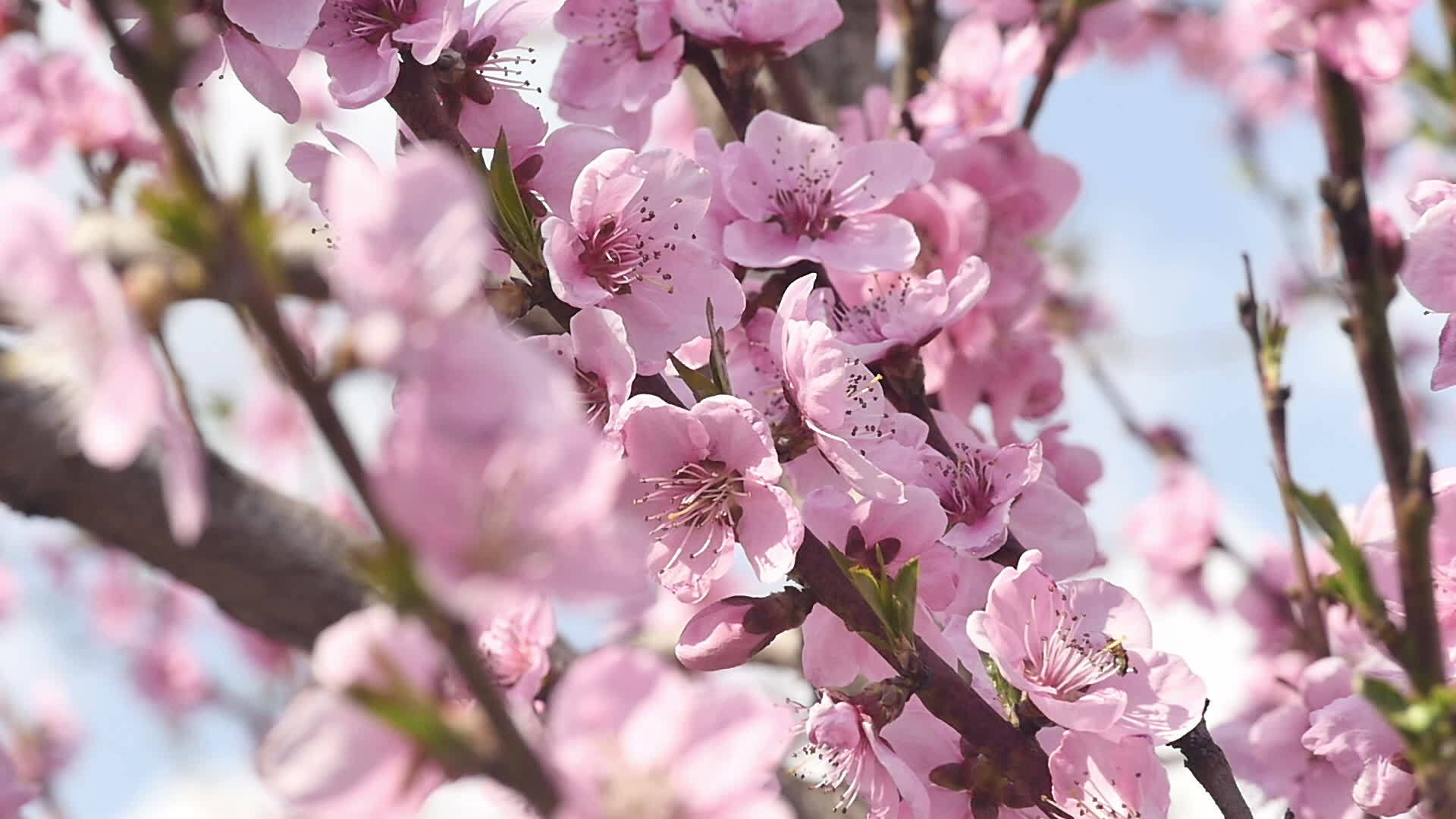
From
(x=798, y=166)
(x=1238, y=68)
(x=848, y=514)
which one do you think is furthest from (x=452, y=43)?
(x=1238, y=68)

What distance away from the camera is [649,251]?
1172mm

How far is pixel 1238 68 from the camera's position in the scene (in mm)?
6172

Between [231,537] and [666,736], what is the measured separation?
1182mm

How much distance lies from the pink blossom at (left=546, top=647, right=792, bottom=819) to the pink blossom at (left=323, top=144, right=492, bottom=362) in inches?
7.2

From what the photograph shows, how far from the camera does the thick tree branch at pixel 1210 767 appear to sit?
1024 millimetres

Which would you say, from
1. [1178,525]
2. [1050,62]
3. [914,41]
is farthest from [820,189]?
[1178,525]

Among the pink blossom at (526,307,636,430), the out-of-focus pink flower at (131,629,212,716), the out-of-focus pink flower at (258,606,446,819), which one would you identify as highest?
the out-of-focus pink flower at (258,606,446,819)

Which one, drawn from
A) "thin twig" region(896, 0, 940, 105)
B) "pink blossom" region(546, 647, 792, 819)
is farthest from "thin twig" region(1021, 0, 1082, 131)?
"pink blossom" region(546, 647, 792, 819)

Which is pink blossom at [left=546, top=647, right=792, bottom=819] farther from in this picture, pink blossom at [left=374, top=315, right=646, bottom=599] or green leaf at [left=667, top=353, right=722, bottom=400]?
green leaf at [left=667, top=353, right=722, bottom=400]

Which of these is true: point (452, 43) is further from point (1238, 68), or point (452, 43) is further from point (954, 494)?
point (1238, 68)

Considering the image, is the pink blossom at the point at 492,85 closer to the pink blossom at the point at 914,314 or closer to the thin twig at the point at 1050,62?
the pink blossom at the point at 914,314

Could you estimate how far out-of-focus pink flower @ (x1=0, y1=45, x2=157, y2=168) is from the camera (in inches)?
95.3

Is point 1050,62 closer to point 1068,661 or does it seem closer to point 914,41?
point 914,41

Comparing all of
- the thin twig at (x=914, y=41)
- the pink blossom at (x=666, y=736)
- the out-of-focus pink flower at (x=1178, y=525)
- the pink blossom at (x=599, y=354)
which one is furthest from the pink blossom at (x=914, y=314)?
the out-of-focus pink flower at (x=1178, y=525)
